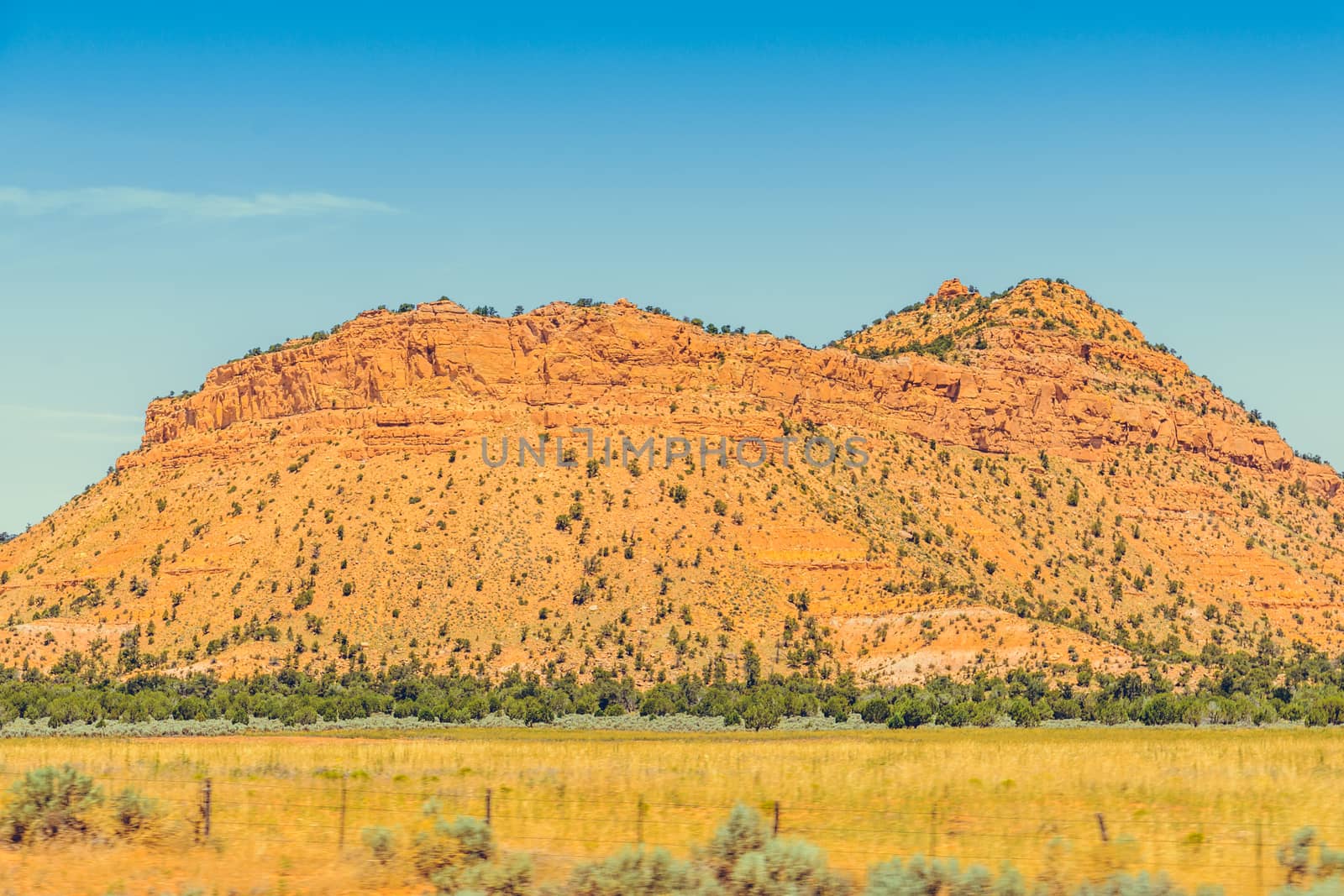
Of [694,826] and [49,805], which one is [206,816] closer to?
[49,805]

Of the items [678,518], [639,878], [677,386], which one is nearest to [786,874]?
[639,878]

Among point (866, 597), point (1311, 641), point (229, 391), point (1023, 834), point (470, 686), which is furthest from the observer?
point (229, 391)

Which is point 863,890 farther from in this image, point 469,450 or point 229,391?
point 229,391

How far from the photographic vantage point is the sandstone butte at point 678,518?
86438 millimetres

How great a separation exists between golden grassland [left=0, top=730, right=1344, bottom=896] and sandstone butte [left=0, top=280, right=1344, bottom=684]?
35.2 m

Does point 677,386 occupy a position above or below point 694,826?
above

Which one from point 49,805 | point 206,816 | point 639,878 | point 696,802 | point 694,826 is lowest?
point 639,878

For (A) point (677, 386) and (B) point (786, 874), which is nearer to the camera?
(B) point (786, 874)

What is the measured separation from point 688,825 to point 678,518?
69.3 meters

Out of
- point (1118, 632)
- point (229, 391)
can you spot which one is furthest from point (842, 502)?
point (229, 391)

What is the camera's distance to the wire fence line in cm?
2345

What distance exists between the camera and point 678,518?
96.1 metres

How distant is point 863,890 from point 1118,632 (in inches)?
3107

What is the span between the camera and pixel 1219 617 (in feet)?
330
